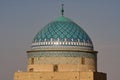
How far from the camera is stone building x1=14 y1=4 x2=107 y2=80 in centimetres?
3762

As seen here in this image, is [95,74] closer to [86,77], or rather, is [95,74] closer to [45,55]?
[86,77]

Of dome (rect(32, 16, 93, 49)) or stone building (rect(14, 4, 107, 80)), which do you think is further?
dome (rect(32, 16, 93, 49))

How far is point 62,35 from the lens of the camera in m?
38.0

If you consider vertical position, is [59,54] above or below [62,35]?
below

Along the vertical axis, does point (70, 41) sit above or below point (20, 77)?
above

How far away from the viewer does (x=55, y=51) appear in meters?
37.9

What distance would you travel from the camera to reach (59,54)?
3788 centimetres

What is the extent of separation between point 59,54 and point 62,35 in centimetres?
122

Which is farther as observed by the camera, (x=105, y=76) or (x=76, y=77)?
(x=105, y=76)

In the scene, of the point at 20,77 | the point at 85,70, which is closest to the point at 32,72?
the point at 20,77

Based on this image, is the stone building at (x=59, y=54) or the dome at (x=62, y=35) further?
the dome at (x=62, y=35)

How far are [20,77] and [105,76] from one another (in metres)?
5.60

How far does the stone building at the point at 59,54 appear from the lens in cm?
3762

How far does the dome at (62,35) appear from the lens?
38.0 metres
